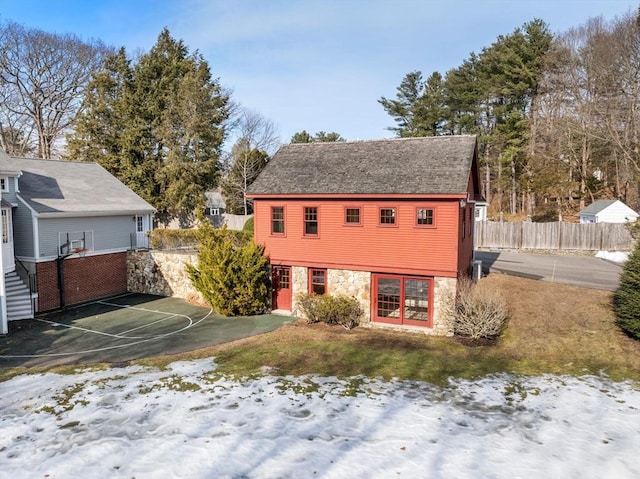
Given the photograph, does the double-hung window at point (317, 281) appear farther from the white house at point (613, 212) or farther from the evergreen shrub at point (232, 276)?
the white house at point (613, 212)

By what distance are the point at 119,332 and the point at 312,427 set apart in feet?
35.7

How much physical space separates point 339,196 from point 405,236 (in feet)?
9.88

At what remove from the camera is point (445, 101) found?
1754 inches

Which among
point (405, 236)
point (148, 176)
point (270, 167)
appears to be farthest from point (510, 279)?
point (148, 176)

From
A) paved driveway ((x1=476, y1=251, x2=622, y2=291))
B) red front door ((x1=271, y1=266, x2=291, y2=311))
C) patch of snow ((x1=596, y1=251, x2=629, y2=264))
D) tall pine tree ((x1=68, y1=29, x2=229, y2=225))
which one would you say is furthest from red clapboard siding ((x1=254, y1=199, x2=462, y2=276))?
tall pine tree ((x1=68, y1=29, x2=229, y2=225))

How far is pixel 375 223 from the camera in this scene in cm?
1653

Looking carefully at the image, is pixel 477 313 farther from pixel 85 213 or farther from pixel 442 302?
pixel 85 213

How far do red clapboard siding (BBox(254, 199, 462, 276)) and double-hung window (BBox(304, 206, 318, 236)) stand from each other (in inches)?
6.0

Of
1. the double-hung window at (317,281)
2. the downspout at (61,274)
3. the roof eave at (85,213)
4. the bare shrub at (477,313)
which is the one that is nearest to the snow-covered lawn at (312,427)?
the bare shrub at (477,313)

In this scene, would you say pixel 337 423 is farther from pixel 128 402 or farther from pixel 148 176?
pixel 148 176

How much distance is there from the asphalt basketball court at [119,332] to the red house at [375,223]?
296 centimetres

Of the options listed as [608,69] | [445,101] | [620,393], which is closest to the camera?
[620,393]

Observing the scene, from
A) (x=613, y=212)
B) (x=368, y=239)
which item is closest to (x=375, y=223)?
(x=368, y=239)

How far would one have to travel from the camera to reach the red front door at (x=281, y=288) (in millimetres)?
18703
